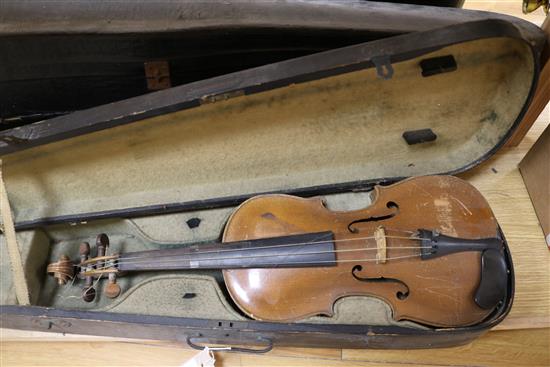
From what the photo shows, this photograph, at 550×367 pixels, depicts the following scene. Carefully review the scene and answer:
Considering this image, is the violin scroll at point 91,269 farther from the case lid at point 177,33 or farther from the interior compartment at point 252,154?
the case lid at point 177,33

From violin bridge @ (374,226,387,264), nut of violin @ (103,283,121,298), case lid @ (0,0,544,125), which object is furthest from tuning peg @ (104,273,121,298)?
violin bridge @ (374,226,387,264)

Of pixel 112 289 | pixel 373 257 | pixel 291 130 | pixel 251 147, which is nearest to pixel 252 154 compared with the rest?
pixel 251 147

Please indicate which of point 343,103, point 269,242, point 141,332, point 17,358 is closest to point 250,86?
point 343,103

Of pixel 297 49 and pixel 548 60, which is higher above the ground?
pixel 297 49

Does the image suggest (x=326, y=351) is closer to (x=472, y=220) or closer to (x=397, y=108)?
(x=472, y=220)

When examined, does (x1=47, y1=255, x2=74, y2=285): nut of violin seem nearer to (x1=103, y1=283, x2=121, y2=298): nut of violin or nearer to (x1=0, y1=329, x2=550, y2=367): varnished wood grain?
(x1=103, y1=283, x2=121, y2=298): nut of violin

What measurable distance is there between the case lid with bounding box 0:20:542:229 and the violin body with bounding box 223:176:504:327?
16 centimetres

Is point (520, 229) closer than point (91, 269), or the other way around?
point (91, 269)

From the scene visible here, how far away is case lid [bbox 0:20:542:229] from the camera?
1.14 m

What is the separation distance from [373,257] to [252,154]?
48 centimetres

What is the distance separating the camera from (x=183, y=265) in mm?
1322

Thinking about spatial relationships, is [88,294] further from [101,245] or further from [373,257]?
[373,257]

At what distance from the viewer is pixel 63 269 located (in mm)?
1400

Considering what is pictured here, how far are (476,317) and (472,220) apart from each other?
257 millimetres
